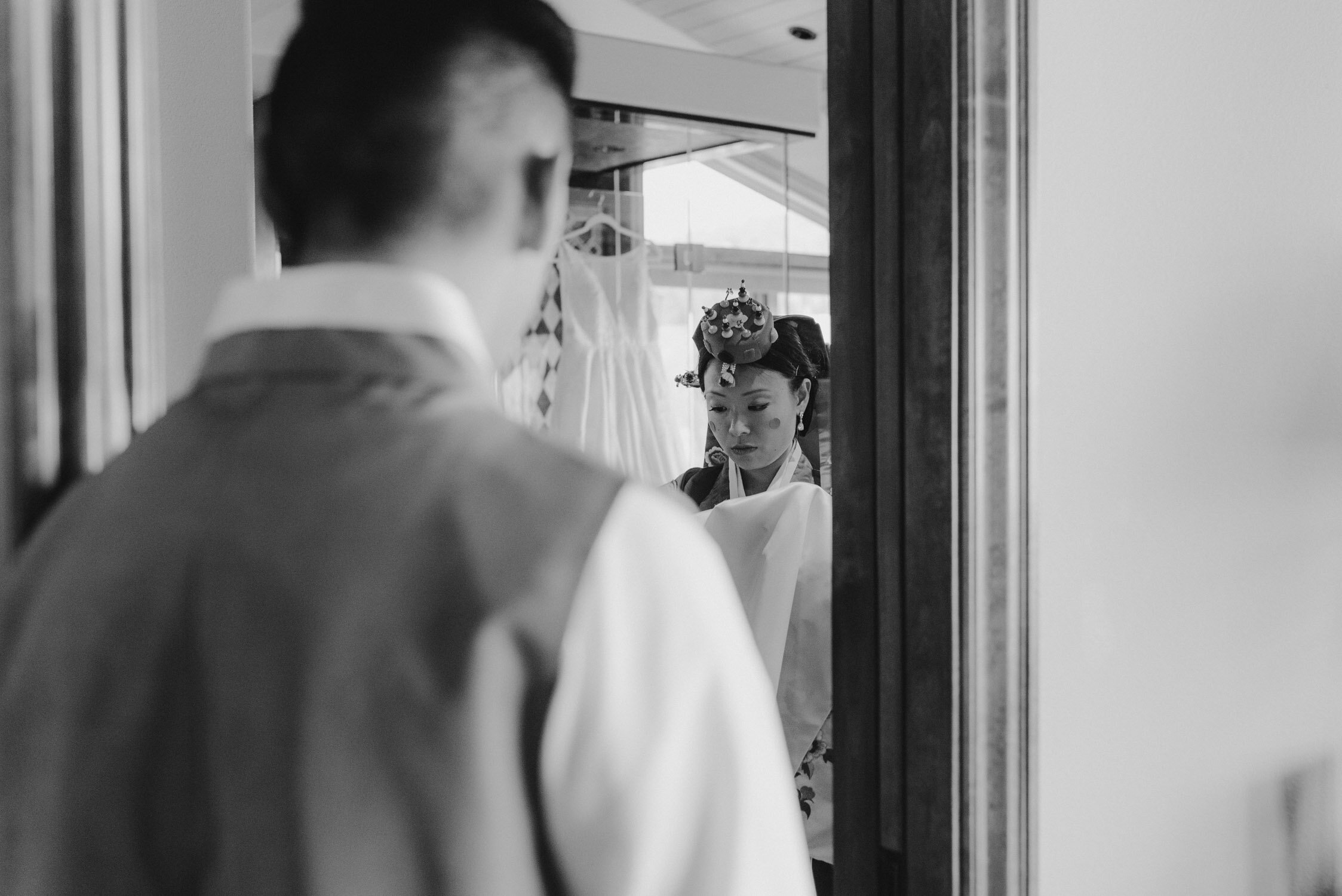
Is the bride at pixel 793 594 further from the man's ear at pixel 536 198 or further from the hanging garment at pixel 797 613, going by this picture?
the man's ear at pixel 536 198

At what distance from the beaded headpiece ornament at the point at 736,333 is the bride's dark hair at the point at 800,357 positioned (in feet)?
0.05

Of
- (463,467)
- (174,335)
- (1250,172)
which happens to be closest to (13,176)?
(174,335)

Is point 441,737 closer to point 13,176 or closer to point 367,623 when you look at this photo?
point 367,623

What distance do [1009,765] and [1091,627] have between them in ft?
0.66

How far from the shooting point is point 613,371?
10.8 ft

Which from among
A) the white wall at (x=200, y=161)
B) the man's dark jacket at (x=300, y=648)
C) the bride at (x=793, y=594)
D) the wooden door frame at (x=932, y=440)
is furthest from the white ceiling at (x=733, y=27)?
the man's dark jacket at (x=300, y=648)

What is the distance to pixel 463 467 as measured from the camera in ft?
1.60

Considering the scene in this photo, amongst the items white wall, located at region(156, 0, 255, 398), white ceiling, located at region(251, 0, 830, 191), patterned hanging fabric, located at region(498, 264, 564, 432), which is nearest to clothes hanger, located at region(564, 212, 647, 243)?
patterned hanging fabric, located at region(498, 264, 564, 432)

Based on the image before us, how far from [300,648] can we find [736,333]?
175cm

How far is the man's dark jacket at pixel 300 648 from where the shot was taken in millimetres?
475

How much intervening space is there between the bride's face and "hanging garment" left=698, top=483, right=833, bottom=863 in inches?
11.4

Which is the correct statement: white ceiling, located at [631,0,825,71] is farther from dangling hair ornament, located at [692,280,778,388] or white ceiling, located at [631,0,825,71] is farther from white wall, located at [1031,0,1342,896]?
white wall, located at [1031,0,1342,896]

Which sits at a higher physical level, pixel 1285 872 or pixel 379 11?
pixel 379 11

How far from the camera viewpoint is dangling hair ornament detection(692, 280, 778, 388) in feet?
7.16
